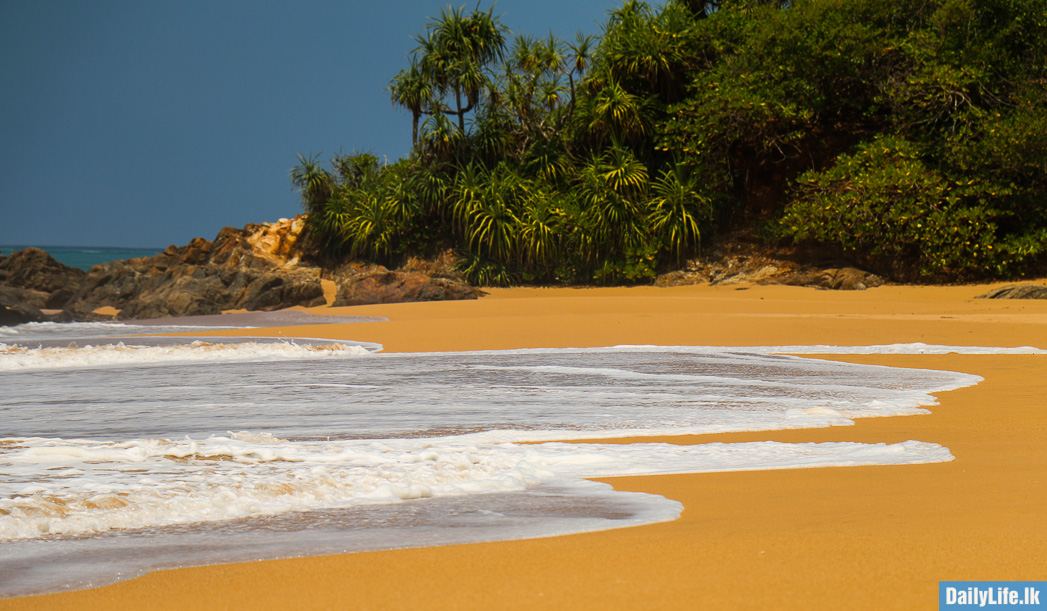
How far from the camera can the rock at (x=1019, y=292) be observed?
10656mm

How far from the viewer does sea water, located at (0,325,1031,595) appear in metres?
2.07

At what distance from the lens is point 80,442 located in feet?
10.8

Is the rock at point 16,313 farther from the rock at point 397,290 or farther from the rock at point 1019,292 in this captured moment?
the rock at point 1019,292

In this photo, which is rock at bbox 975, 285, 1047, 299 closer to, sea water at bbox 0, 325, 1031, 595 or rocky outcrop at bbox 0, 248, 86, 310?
sea water at bbox 0, 325, 1031, 595

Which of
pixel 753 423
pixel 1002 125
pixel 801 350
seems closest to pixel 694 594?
pixel 753 423

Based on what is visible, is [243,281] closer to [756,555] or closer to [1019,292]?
[1019,292]

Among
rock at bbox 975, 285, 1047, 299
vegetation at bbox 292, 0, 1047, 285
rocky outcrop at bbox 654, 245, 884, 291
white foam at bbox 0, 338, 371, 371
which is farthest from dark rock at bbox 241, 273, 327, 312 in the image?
rock at bbox 975, 285, 1047, 299

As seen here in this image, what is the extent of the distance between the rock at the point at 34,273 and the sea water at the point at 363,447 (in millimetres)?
14177

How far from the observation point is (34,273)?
63.0ft

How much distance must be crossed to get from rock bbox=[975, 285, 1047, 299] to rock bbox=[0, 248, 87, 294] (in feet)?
60.6

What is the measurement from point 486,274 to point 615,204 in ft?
10.1

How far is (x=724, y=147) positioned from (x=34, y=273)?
1610 centimetres

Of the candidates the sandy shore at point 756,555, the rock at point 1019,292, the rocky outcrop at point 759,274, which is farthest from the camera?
the rocky outcrop at point 759,274

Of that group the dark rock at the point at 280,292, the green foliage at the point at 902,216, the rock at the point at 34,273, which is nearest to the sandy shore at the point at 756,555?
the green foliage at the point at 902,216
